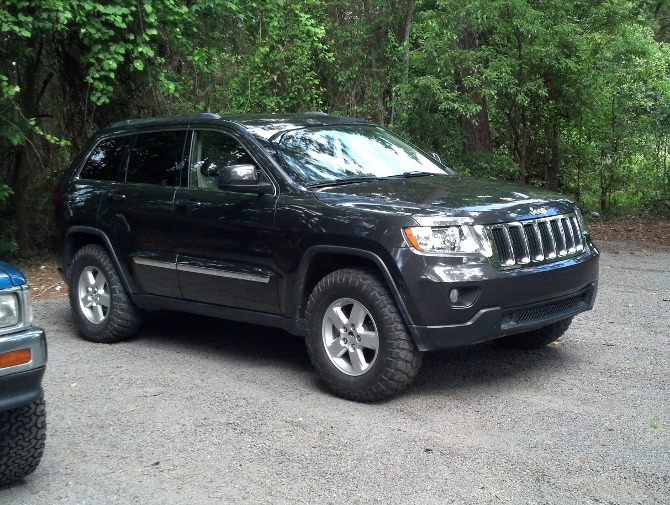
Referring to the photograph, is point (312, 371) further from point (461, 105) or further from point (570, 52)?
point (570, 52)

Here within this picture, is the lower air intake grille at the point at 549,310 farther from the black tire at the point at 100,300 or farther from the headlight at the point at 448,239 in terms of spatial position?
the black tire at the point at 100,300


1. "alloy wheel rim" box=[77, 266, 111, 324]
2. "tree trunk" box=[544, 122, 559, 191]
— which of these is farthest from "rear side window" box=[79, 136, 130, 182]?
"tree trunk" box=[544, 122, 559, 191]

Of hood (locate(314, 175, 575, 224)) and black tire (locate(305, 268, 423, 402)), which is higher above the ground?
hood (locate(314, 175, 575, 224))

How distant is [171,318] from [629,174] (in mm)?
9878

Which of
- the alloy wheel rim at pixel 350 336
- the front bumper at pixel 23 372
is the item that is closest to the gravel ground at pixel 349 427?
the alloy wheel rim at pixel 350 336

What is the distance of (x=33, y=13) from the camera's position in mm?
10547

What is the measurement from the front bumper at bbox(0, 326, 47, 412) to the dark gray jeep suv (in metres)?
2.16

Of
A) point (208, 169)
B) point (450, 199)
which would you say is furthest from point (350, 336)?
point (208, 169)

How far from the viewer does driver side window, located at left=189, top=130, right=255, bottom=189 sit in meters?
7.17

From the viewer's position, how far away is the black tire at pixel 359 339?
5.91 meters

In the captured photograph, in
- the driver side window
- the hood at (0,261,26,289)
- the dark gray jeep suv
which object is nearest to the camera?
the hood at (0,261,26,289)

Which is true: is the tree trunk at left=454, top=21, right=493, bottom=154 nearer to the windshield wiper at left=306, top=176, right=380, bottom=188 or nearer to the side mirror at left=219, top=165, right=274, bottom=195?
the windshield wiper at left=306, top=176, right=380, bottom=188

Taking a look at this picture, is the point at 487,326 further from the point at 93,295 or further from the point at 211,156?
the point at 93,295

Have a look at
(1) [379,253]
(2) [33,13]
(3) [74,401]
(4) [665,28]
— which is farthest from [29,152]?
(4) [665,28]
